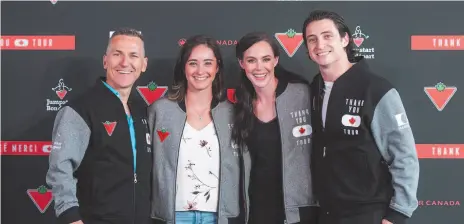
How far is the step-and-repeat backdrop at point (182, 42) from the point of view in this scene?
2.47 m

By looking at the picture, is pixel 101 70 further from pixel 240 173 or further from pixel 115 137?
pixel 240 173

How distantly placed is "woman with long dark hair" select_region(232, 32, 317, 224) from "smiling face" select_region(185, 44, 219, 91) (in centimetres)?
16

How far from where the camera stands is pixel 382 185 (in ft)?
5.85

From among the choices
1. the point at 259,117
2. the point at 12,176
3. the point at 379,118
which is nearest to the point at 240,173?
the point at 259,117

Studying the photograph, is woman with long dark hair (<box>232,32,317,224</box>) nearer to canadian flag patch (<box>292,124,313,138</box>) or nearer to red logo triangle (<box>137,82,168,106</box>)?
canadian flag patch (<box>292,124,313,138</box>)

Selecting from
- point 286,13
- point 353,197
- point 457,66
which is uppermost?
point 286,13

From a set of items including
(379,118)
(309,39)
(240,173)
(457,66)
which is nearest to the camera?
(379,118)

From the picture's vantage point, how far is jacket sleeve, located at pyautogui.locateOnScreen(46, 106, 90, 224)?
173cm

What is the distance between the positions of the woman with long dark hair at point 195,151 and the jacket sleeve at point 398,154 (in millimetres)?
688

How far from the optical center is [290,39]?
98.5 inches

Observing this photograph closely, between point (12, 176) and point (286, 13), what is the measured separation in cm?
189

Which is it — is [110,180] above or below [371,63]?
below

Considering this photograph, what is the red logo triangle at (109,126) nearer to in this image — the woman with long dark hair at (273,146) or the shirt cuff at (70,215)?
the shirt cuff at (70,215)

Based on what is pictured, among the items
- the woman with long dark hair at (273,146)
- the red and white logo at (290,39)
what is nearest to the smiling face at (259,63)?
the woman with long dark hair at (273,146)
